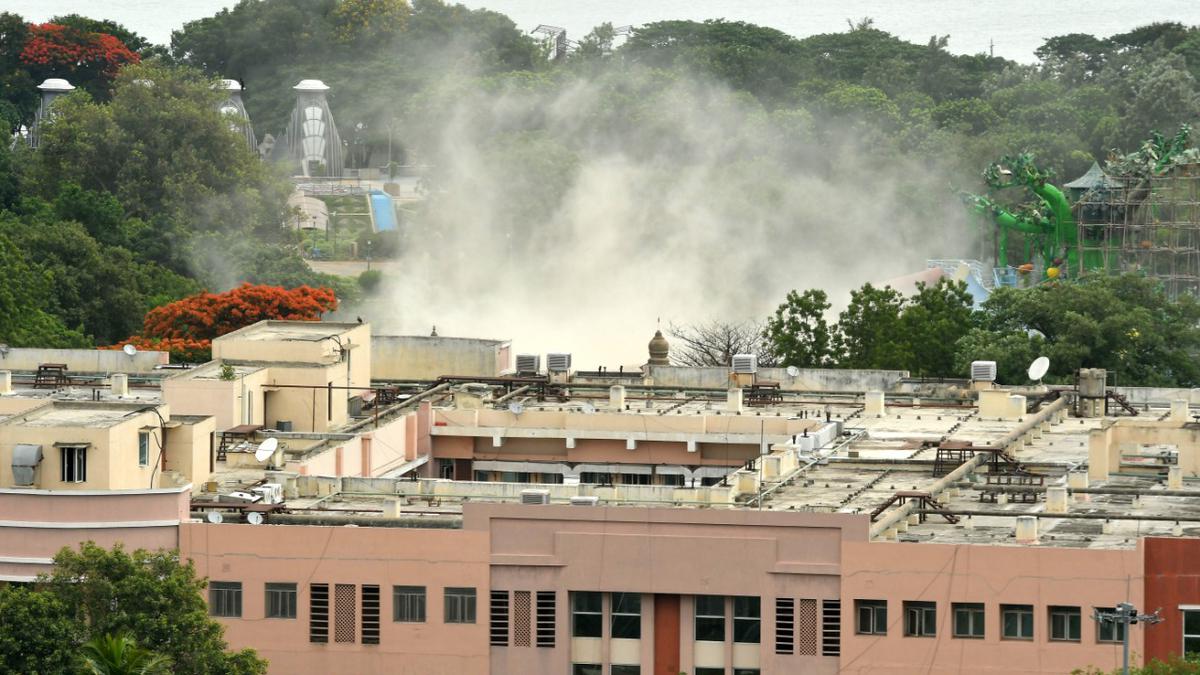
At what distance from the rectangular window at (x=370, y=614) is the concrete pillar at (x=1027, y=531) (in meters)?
11.3

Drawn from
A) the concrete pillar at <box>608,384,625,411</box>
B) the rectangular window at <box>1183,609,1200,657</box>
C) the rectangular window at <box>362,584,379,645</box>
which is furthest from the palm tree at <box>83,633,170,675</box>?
the concrete pillar at <box>608,384,625,411</box>

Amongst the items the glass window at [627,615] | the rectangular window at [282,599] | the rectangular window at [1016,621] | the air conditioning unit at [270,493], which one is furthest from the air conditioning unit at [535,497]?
the rectangular window at [1016,621]

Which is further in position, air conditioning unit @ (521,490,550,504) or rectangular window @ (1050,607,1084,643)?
air conditioning unit @ (521,490,550,504)

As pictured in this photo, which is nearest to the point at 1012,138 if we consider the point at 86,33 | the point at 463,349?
the point at 86,33

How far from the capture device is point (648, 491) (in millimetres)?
65125

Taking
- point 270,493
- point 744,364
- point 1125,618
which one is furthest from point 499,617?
point 744,364

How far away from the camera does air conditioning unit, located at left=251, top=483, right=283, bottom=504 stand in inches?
2569

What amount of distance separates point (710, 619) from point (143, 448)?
1140cm

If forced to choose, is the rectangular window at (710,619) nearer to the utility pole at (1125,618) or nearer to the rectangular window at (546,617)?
the rectangular window at (546,617)

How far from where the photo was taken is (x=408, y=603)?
62062 millimetres

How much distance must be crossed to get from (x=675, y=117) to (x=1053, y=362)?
68310 mm

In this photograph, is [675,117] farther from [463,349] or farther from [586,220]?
[463,349]

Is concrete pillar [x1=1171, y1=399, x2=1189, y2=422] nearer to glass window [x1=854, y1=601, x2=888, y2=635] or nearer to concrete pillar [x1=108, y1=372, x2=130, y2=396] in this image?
glass window [x1=854, y1=601, x2=888, y2=635]

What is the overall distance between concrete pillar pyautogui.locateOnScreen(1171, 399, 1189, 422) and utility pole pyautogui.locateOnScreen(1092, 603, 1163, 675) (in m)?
14.8
